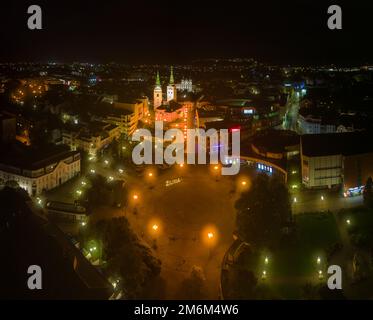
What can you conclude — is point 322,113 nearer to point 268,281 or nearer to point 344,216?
point 344,216

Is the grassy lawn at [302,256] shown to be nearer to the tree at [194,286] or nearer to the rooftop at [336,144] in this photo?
the tree at [194,286]

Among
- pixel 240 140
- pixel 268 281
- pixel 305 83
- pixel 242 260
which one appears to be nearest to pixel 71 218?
pixel 242 260

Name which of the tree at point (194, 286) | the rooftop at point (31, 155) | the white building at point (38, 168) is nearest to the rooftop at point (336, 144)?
the tree at point (194, 286)

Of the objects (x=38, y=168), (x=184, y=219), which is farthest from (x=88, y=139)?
(x=184, y=219)

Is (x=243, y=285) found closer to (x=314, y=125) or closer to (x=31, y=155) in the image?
(x=31, y=155)

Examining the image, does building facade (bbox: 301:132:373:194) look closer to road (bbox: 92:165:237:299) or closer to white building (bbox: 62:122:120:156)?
road (bbox: 92:165:237:299)

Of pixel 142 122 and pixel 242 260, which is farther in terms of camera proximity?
pixel 142 122

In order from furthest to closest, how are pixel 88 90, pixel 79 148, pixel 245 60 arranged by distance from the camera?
pixel 245 60, pixel 88 90, pixel 79 148
